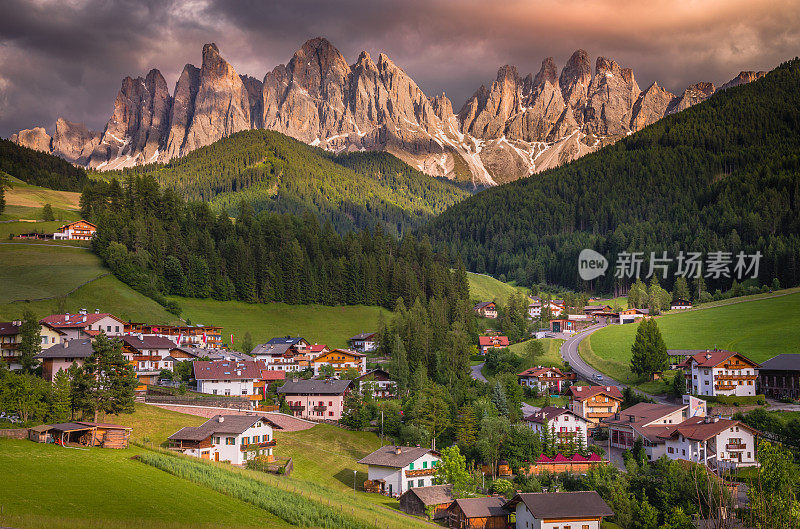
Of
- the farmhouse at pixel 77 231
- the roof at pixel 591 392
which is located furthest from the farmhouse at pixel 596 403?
the farmhouse at pixel 77 231

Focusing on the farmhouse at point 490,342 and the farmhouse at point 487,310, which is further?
the farmhouse at point 487,310

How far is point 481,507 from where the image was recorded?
54.8 metres

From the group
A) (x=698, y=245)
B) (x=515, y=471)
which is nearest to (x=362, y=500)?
(x=515, y=471)

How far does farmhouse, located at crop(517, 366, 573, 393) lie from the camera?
10006 cm

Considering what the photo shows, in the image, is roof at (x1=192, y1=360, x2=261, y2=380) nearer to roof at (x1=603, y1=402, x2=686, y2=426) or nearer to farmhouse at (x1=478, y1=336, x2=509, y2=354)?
roof at (x1=603, y1=402, x2=686, y2=426)

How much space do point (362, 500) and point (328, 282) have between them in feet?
301

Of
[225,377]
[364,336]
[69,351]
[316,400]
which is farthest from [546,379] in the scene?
[69,351]

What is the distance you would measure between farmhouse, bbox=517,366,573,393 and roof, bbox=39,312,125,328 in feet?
208

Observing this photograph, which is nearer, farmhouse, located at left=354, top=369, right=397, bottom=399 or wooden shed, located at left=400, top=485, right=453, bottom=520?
wooden shed, located at left=400, top=485, right=453, bottom=520

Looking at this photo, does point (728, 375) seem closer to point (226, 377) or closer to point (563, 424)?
point (563, 424)

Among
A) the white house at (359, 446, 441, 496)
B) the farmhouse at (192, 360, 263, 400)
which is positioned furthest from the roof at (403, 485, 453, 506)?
the farmhouse at (192, 360, 263, 400)

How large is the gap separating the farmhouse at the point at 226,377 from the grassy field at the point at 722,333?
54085mm

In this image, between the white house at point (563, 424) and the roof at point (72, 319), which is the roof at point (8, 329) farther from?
the white house at point (563, 424)

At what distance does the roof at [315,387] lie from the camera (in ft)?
286
